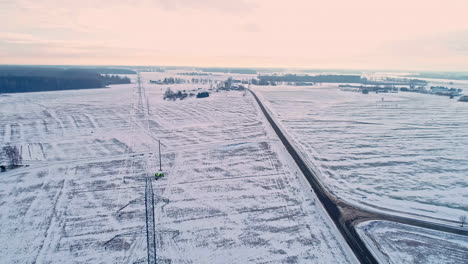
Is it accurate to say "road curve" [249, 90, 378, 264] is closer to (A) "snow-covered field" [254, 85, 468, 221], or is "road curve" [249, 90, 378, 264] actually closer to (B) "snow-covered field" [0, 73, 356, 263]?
(B) "snow-covered field" [0, 73, 356, 263]

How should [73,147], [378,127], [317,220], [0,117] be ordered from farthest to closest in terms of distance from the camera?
[0,117], [378,127], [73,147], [317,220]

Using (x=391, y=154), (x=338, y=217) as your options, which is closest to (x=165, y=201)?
(x=338, y=217)

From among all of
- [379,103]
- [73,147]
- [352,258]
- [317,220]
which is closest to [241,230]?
[317,220]

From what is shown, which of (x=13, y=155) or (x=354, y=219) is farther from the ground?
(x=13, y=155)

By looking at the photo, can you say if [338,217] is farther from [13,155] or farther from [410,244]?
[13,155]

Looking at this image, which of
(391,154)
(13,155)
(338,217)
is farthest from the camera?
(391,154)

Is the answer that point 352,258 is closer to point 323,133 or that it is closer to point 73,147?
point 323,133

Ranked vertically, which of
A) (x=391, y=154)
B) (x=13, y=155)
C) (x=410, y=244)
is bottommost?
(x=410, y=244)
